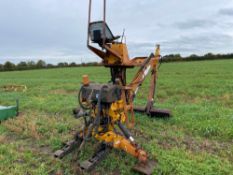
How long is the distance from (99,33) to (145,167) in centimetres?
208

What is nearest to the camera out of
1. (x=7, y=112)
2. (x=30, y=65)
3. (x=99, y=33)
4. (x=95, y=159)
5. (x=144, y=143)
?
(x=95, y=159)

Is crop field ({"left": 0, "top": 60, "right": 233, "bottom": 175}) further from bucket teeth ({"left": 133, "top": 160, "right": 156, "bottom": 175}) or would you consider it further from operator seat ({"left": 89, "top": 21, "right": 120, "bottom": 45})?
operator seat ({"left": 89, "top": 21, "right": 120, "bottom": 45})

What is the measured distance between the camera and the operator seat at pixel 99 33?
12.8ft

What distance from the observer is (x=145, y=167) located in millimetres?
3402

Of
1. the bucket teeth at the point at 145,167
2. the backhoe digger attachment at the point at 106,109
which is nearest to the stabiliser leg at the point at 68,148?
the backhoe digger attachment at the point at 106,109

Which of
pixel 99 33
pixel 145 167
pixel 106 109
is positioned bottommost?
pixel 145 167

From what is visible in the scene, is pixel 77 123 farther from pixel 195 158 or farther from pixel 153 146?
pixel 195 158

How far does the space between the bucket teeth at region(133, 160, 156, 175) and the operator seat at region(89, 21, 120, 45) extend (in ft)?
6.40

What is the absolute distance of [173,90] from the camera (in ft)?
33.1

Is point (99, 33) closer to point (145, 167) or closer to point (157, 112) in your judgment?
point (145, 167)

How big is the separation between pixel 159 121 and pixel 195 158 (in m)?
1.85

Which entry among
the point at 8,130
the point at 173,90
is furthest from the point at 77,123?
the point at 173,90

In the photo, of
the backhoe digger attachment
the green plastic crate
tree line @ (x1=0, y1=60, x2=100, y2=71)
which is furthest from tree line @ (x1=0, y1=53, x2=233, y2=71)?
the backhoe digger attachment

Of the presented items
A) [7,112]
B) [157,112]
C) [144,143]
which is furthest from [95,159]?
[7,112]
